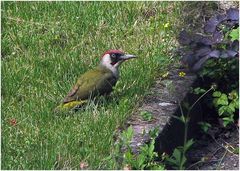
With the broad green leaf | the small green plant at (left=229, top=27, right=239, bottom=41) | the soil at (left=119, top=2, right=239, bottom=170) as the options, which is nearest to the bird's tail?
the soil at (left=119, top=2, right=239, bottom=170)

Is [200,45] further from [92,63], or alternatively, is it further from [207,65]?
[92,63]

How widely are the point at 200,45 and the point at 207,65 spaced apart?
0.20m

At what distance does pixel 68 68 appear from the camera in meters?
6.72

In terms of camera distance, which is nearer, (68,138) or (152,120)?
(68,138)

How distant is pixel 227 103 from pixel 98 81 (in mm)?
1052

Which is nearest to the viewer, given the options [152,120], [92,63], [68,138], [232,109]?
[68,138]

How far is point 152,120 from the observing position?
5.89 m

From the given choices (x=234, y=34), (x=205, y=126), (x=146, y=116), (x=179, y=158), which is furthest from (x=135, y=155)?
(x=234, y=34)

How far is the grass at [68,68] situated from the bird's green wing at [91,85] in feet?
0.29

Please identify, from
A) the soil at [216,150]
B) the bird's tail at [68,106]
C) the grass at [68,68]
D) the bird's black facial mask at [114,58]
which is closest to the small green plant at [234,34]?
the grass at [68,68]

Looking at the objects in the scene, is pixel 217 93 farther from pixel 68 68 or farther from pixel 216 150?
pixel 68 68

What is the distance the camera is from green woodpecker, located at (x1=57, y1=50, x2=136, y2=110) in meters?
6.14

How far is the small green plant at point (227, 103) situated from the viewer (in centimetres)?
637

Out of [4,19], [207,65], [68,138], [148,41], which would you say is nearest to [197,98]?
[207,65]
